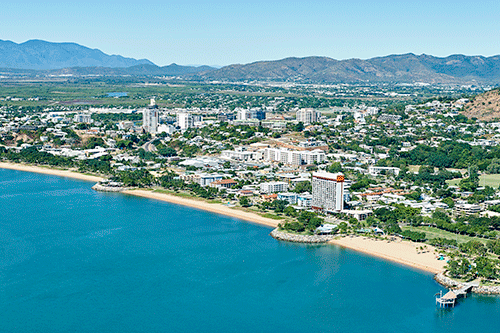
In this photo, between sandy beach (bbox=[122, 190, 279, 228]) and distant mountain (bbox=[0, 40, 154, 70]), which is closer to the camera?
sandy beach (bbox=[122, 190, 279, 228])

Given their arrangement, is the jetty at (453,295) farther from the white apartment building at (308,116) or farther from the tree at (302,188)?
the white apartment building at (308,116)

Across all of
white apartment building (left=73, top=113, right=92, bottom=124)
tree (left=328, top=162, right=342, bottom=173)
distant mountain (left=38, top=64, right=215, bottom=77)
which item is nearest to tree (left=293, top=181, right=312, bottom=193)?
tree (left=328, top=162, right=342, bottom=173)

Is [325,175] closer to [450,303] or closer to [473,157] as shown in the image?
[450,303]

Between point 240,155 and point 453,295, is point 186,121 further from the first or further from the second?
point 453,295

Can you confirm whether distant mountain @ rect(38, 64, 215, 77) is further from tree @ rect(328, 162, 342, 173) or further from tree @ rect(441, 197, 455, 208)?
tree @ rect(441, 197, 455, 208)

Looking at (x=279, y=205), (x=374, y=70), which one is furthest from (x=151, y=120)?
(x=374, y=70)

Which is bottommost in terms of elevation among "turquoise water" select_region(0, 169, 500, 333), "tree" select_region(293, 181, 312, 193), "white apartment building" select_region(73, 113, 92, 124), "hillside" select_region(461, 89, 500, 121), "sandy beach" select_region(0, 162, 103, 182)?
"turquoise water" select_region(0, 169, 500, 333)

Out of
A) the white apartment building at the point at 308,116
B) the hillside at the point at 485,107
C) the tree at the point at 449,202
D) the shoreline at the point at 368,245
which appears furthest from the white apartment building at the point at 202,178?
the hillside at the point at 485,107
